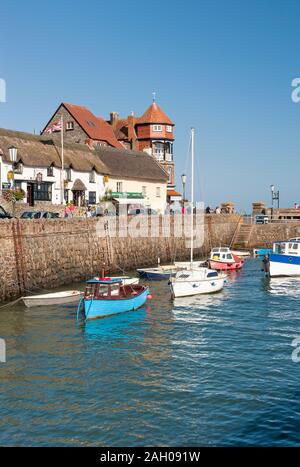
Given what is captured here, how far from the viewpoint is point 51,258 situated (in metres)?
39.5

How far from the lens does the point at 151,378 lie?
2041cm

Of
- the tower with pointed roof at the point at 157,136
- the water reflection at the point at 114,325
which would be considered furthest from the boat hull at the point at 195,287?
the tower with pointed roof at the point at 157,136

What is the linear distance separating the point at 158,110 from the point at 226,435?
A: 249 ft

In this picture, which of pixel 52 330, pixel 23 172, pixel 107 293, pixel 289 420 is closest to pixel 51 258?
pixel 107 293

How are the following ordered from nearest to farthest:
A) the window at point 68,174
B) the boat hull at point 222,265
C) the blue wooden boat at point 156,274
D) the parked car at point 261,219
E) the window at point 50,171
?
the blue wooden boat at point 156,274 → the boat hull at point 222,265 → the window at point 50,171 → the window at point 68,174 → the parked car at point 261,219

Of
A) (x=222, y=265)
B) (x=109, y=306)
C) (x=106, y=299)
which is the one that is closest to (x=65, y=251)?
(x=109, y=306)

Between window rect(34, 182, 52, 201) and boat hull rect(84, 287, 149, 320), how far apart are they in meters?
27.1

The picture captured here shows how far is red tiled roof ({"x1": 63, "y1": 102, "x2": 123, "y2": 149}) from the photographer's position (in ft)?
254

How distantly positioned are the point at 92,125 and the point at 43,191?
25.9 metres

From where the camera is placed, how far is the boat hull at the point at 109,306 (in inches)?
1151

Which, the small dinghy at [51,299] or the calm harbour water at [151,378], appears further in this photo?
the small dinghy at [51,299]

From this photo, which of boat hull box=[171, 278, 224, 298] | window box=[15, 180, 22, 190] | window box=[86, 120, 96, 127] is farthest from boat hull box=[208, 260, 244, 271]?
window box=[86, 120, 96, 127]

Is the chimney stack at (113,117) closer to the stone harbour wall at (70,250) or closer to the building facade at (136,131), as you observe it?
the building facade at (136,131)

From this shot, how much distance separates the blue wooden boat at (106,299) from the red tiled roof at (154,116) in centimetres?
5674
